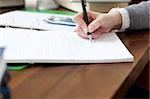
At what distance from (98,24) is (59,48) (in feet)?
0.49

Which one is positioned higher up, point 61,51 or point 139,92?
point 61,51

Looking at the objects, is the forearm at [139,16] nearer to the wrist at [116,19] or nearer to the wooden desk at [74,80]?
the wrist at [116,19]

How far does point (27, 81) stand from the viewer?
49cm

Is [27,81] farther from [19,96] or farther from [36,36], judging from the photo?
[36,36]

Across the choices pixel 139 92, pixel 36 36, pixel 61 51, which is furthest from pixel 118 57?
pixel 139 92

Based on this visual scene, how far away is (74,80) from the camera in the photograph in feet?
1.64

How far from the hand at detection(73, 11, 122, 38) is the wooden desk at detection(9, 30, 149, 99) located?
5.7 inches

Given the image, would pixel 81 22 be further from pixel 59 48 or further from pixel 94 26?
pixel 59 48

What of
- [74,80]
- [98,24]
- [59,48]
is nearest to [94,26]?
[98,24]

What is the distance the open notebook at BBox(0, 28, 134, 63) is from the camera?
0.57 metres

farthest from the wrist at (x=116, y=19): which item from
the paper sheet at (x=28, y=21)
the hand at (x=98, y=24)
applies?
the paper sheet at (x=28, y=21)

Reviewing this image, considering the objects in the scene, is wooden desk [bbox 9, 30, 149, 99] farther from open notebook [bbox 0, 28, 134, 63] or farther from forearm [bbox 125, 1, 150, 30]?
forearm [bbox 125, 1, 150, 30]

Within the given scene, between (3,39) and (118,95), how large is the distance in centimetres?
34

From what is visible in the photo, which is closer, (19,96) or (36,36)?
(19,96)
